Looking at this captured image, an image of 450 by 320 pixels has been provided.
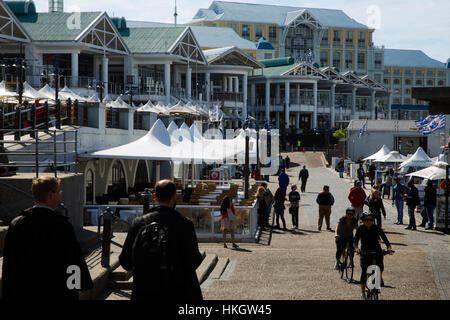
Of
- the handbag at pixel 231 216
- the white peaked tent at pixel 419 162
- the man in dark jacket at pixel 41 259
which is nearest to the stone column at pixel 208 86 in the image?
the white peaked tent at pixel 419 162

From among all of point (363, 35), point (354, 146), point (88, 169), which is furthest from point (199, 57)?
point (363, 35)

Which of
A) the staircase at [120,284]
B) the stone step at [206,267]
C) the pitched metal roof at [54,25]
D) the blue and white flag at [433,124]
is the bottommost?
the stone step at [206,267]

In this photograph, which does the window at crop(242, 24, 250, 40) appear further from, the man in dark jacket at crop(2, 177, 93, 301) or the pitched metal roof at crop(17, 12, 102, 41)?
the man in dark jacket at crop(2, 177, 93, 301)

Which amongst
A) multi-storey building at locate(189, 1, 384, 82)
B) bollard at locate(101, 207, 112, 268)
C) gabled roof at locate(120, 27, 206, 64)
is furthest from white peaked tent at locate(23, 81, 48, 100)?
multi-storey building at locate(189, 1, 384, 82)

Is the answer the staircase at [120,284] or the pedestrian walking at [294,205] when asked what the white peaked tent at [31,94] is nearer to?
the pedestrian walking at [294,205]

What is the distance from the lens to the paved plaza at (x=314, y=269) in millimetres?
10688

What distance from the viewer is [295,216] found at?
66.2 feet

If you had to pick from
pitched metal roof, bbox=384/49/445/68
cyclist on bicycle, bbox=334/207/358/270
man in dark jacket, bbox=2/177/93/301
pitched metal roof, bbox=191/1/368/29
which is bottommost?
cyclist on bicycle, bbox=334/207/358/270

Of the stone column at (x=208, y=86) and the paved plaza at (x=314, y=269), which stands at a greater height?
the stone column at (x=208, y=86)

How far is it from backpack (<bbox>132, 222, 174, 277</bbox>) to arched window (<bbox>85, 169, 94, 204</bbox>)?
58.5 ft

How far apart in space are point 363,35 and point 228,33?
37.8 meters

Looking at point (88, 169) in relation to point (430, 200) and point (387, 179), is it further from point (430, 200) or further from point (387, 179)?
point (387, 179)

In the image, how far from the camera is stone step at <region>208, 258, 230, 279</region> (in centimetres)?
1200

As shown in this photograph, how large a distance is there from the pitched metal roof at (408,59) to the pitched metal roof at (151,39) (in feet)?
288
